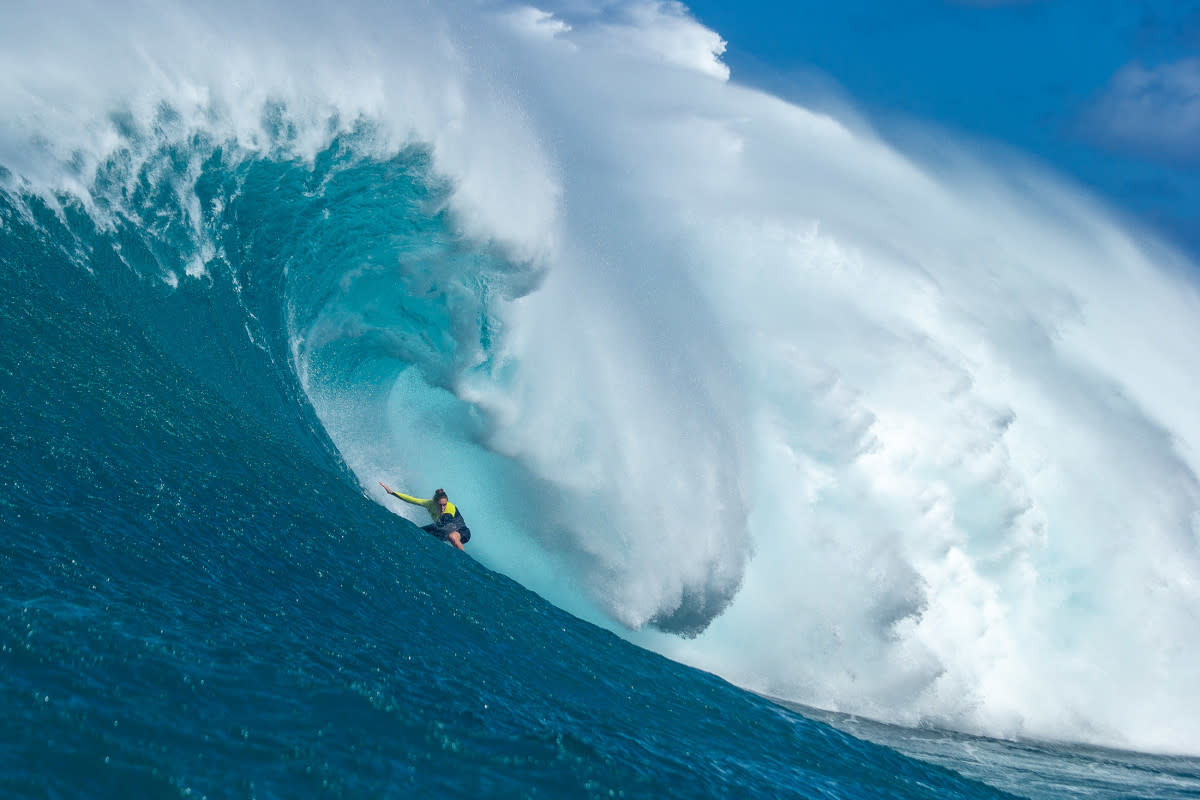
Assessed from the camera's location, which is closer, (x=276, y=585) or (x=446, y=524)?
(x=276, y=585)

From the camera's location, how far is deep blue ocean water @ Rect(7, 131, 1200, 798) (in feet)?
15.5

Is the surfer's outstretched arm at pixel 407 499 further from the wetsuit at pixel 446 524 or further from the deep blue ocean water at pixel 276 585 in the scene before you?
the deep blue ocean water at pixel 276 585

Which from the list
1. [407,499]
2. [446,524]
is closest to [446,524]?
[446,524]

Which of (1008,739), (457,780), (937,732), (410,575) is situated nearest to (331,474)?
(410,575)

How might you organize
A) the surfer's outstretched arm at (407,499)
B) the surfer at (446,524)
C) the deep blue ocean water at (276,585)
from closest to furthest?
the deep blue ocean water at (276,585), the surfer at (446,524), the surfer's outstretched arm at (407,499)

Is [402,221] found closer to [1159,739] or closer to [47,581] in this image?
[47,581]

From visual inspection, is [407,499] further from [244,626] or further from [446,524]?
[244,626]

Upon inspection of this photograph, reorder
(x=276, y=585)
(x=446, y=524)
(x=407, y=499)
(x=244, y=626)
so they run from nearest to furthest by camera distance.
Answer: (x=244, y=626), (x=276, y=585), (x=446, y=524), (x=407, y=499)

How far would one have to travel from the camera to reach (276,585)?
7.56 meters

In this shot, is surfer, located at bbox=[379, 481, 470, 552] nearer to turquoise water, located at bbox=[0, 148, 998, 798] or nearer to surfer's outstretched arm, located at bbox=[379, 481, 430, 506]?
surfer's outstretched arm, located at bbox=[379, 481, 430, 506]

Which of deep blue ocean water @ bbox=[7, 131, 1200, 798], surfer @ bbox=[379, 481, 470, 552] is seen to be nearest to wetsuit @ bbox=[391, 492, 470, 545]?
surfer @ bbox=[379, 481, 470, 552]

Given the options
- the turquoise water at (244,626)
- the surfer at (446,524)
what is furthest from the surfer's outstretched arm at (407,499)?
the turquoise water at (244,626)

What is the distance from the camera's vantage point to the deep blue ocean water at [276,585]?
4.71 m

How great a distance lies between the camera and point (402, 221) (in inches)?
657
